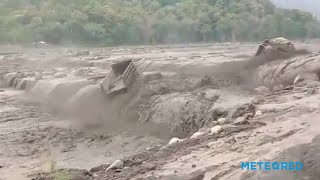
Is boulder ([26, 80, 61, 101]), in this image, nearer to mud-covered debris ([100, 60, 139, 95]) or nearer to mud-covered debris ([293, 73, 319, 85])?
mud-covered debris ([100, 60, 139, 95])

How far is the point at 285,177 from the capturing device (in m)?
3.90

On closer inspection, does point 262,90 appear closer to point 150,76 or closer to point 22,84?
point 150,76

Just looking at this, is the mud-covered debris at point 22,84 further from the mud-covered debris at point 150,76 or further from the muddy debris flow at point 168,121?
the mud-covered debris at point 150,76

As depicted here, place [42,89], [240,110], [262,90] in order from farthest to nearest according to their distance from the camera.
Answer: [42,89] < [262,90] < [240,110]

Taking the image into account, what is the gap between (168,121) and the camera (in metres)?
9.34

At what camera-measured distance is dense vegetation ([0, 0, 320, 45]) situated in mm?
47875

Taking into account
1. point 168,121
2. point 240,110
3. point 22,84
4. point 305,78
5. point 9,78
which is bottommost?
point 9,78

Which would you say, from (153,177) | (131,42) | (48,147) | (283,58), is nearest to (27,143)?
(48,147)

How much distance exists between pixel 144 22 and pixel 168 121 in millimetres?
45325

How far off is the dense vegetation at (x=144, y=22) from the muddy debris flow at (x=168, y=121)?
33.3 metres

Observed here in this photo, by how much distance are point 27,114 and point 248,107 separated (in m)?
7.45

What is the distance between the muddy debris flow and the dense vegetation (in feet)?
109

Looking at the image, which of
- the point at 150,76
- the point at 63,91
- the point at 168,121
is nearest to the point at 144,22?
the point at 63,91

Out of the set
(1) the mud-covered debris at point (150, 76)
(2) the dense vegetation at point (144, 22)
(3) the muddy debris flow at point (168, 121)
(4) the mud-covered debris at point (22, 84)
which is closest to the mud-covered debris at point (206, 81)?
(3) the muddy debris flow at point (168, 121)
